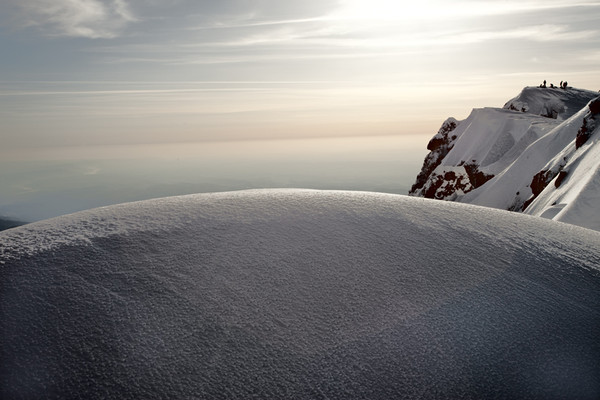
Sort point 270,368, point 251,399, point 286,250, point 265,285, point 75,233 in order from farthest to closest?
point 75,233, point 286,250, point 265,285, point 270,368, point 251,399

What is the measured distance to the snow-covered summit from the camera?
2775 centimetres

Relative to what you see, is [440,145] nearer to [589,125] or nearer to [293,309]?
[589,125]

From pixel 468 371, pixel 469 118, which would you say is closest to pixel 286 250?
pixel 468 371

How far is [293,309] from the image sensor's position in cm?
530

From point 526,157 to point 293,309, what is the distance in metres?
53.5

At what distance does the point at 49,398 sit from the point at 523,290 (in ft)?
22.3

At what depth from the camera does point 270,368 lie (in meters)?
4.50

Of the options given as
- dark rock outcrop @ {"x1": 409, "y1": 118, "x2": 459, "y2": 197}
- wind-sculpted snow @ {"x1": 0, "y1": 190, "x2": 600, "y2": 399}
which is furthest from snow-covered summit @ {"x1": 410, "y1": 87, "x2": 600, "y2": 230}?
wind-sculpted snow @ {"x1": 0, "y1": 190, "x2": 600, "y2": 399}

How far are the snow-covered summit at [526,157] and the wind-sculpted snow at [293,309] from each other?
19824mm

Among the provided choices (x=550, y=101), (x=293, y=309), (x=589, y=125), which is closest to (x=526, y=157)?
(x=589, y=125)

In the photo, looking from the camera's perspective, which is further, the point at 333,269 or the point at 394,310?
the point at 333,269

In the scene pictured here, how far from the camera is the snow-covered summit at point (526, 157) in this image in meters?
27.8

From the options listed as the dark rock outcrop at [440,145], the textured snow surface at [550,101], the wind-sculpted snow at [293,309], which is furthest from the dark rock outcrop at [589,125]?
the dark rock outcrop at [440,145]

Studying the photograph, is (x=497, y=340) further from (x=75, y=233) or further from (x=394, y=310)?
(x=75, y=233)
